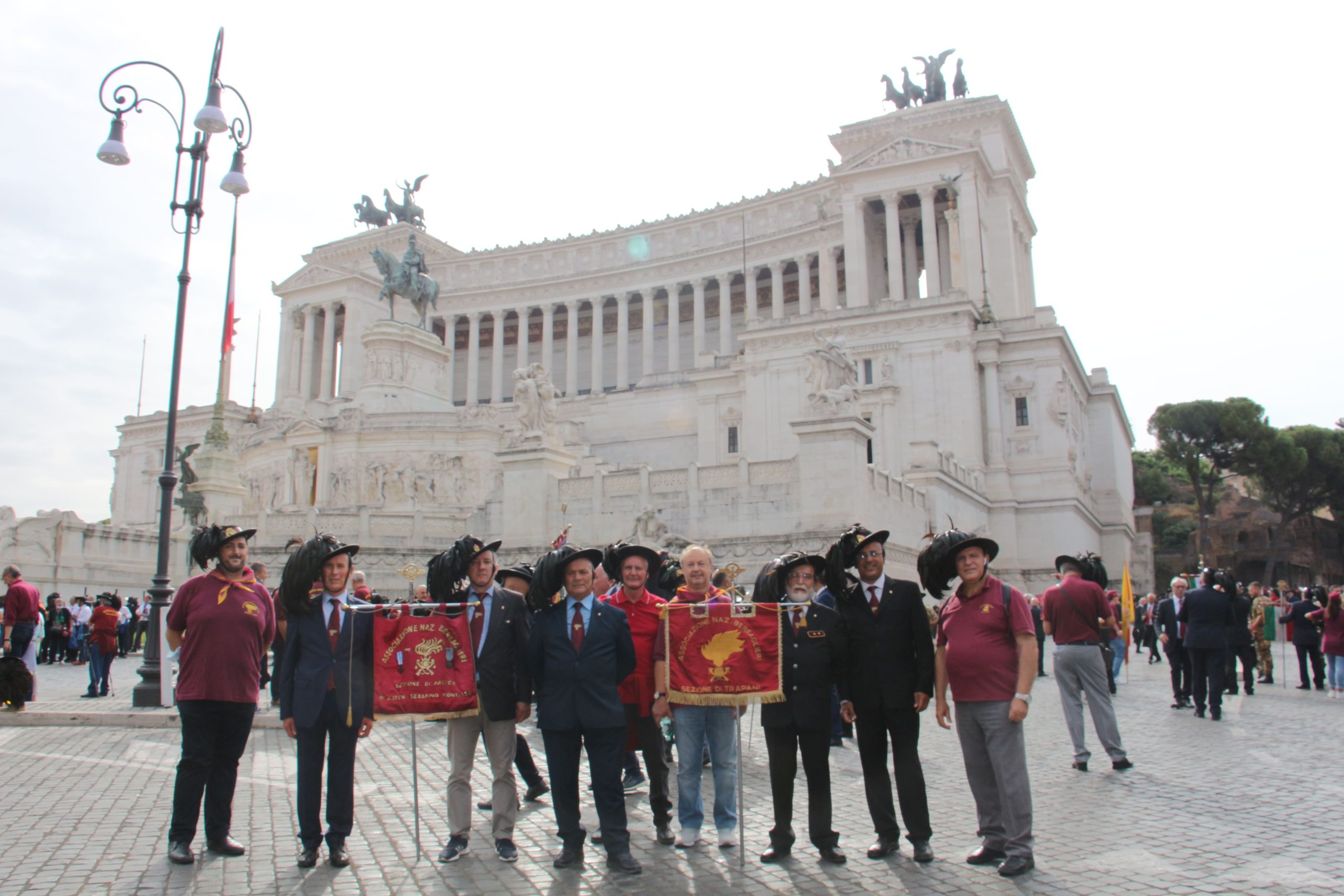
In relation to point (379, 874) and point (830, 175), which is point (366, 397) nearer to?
point (830, 175)

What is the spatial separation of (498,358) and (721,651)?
235 feet

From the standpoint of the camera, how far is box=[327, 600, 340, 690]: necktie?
253 inches

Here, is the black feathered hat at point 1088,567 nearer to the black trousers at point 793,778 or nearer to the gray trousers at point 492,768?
the black trousers at point 793,778

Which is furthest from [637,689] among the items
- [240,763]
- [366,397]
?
[366,397]

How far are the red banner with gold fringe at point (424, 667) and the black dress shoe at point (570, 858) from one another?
3.43 feet

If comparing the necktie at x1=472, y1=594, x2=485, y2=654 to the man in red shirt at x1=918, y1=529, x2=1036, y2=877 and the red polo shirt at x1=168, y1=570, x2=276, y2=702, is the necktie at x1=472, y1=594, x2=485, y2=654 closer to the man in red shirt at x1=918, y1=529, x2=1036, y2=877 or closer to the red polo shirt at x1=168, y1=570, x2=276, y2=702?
the red polo shirt at x1=168, y1=570, x2=276, y2=702

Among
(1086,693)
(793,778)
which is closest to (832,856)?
(793,778)

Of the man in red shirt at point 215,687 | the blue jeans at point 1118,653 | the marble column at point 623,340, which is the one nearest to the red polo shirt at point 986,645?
the man in red shirt at point 215,687

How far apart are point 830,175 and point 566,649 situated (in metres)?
54.8

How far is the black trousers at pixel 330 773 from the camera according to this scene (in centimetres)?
629

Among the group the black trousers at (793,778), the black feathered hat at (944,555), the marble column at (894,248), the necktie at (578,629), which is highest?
the marble column at (894,248)

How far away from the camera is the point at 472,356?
254ft

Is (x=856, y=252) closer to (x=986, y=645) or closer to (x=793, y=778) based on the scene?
(x=986, y=645)

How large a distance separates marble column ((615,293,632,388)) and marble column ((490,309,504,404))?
888 cm
